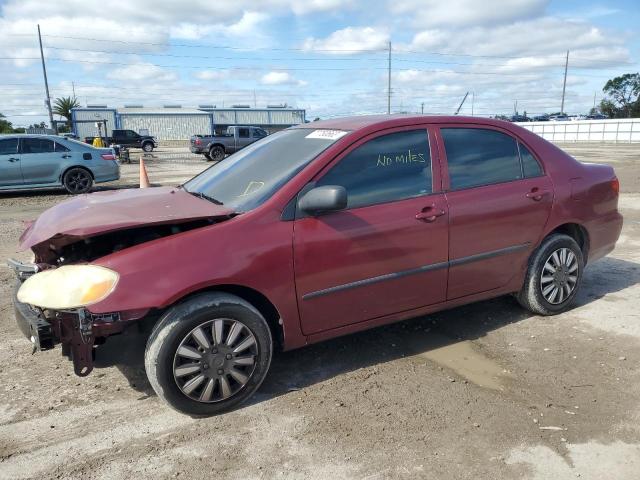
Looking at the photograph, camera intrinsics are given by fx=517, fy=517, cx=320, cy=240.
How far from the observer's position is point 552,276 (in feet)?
14.2

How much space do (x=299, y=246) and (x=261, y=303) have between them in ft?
1.46

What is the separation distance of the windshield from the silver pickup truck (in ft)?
77.4

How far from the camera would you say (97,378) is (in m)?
3.49

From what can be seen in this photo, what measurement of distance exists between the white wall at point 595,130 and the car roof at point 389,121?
36418mm

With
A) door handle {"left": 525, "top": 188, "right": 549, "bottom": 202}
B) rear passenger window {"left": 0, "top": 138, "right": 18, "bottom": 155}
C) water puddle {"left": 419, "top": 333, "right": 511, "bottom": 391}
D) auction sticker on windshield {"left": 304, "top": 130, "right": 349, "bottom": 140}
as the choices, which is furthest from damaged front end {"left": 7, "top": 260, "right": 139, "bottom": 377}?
rear passenger window {"left": 0, "top": 138, "right": 18, "bottom": 155}

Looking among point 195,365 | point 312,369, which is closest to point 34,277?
point 195,365

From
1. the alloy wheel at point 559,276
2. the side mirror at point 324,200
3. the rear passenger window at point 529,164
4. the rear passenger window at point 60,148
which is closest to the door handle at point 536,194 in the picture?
the rear passenger window at point 529,164

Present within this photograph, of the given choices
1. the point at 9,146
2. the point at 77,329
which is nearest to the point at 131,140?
the point at 9,146

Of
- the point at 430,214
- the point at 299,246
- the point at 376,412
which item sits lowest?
the point at 376,412

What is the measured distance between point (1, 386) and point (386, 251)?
8.78 feet

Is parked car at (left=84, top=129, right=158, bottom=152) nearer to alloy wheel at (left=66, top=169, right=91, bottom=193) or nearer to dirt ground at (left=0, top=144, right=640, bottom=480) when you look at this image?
alloy wheel at (left=66, top=169, right=91, bottom=193)

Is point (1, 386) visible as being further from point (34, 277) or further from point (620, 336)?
point (620, 336)

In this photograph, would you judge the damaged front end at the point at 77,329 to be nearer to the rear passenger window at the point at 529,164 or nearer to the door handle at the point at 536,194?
the door handle at the point at 536,194

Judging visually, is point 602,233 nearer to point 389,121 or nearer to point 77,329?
point 389,121
